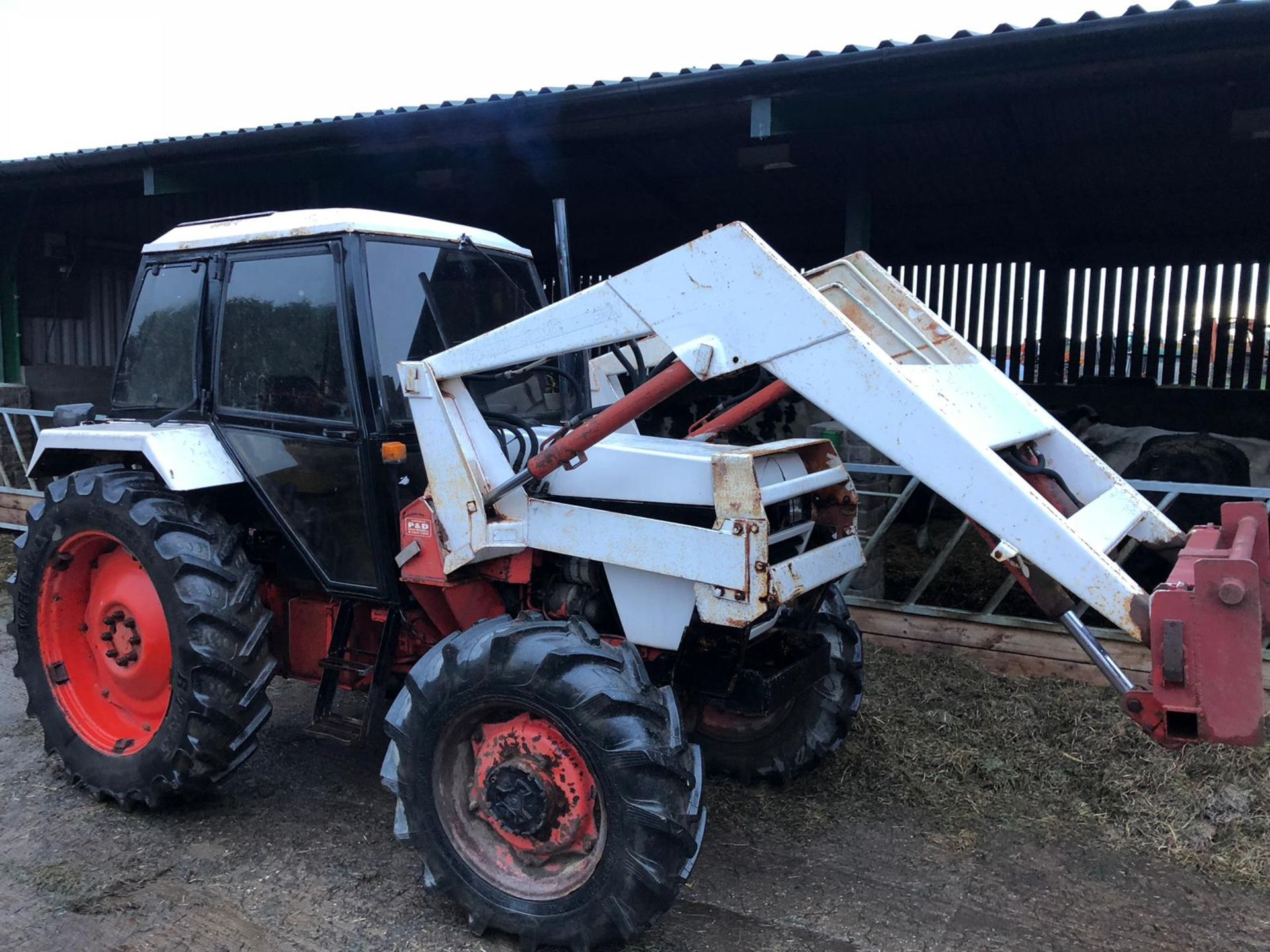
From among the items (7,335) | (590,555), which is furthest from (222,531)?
(7,335)

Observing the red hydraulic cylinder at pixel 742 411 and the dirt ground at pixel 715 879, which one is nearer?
the dirt ground at pixel 715 879

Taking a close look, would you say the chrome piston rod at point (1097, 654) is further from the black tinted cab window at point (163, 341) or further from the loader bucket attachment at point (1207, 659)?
the black tinted cab window at point (163, 341)

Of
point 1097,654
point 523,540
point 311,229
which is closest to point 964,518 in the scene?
point 1097,654

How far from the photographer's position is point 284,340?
3.54m

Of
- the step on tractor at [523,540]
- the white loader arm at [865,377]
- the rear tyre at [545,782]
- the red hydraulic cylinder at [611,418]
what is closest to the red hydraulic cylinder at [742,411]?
the step on tractor at [523,540]

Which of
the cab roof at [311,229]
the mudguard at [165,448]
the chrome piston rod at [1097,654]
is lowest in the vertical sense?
the chrome piston rod at [1097,654]

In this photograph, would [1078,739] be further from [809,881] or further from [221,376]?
[221,376]

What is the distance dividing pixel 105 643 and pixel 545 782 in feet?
6.83

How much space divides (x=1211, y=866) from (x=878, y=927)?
4.21 feet

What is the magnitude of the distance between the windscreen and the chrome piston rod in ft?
6.50

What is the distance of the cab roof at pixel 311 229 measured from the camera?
3.42 metres

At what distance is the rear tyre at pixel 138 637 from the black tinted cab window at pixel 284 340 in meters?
0.51

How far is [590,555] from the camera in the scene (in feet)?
9.89

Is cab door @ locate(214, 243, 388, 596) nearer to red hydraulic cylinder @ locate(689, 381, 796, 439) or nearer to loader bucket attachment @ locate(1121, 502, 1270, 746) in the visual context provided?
red hydraulic cylinder @ locate(689, 381, 796, 439)
